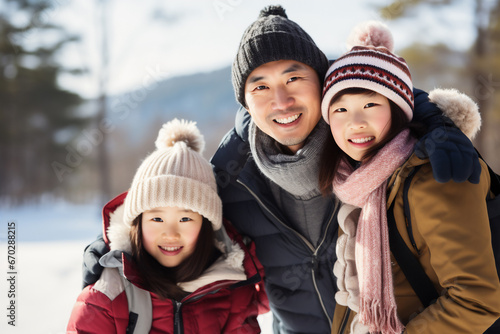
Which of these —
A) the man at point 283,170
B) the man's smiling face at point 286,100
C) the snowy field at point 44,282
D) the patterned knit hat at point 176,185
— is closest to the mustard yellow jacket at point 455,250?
the man at point 283,170

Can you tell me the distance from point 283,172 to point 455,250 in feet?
2.54

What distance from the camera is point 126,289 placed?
179 cm

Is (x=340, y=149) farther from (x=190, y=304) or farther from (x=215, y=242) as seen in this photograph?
Result: (x=190, y=304)

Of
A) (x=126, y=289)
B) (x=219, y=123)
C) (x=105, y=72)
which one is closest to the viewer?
(x=126, y=289)

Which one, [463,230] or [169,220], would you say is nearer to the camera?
[463,230]

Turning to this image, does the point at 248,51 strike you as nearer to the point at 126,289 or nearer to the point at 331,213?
the point at 331,213

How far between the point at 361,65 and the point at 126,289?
1312mm

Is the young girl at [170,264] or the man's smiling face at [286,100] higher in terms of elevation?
the man's smiling face at [286,100]

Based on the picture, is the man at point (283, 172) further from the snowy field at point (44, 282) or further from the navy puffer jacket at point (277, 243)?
the snowy field at point (44, 282)

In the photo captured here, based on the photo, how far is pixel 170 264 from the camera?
6.17 feet

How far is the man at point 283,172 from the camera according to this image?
5.98 feet

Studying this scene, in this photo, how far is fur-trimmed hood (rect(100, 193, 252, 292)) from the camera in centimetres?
184

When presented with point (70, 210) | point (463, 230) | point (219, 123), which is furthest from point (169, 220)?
point (219, 123)

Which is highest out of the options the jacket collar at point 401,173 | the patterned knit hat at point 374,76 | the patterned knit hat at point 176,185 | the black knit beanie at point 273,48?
the black knit beanie at point 273,48
